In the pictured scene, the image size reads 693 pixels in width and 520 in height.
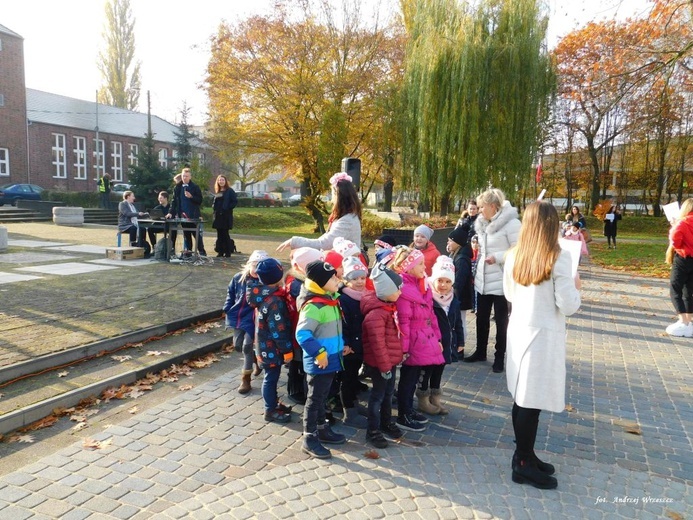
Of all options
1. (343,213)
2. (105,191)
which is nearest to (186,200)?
(343,213)

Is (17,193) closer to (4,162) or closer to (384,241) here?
(4,162)

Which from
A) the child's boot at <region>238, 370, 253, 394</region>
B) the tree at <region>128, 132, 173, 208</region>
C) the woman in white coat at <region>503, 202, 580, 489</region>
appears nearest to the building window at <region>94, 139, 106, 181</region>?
the tree at <region>128, 132, 173, 208</region>

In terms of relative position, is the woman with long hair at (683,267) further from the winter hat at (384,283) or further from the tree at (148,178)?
the tree at (148,178)

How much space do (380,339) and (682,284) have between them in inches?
243

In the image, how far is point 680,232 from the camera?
7.72 metres

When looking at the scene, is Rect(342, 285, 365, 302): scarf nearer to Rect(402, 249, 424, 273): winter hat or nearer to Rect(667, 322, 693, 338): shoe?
Rect(402, 249, 424, 273): winter hat

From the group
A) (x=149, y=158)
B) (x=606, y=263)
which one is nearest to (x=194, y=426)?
(x=606, y=263)

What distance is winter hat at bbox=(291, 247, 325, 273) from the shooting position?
4562 millimetres

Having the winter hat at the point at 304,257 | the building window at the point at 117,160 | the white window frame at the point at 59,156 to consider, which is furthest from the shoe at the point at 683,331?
the building window at the point at 117,160

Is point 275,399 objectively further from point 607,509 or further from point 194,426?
point 607,509

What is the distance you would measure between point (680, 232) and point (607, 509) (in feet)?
18.8

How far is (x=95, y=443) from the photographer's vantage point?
4.08m

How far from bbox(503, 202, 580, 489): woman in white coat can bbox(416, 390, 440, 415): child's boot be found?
1.30 m

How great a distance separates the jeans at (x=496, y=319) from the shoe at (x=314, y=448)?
2.99 metres
